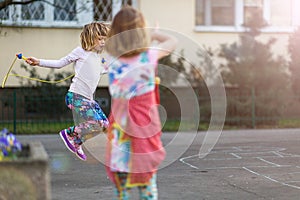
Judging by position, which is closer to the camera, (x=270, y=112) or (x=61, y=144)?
(x=61, y=144)

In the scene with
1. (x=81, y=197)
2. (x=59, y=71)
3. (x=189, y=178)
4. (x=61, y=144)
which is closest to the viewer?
(x=81, y=197)

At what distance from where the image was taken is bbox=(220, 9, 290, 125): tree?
15.8 metres

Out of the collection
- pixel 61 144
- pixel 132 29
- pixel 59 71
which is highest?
pixel 132 29

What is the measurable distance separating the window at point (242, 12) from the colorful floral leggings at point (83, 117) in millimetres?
11849

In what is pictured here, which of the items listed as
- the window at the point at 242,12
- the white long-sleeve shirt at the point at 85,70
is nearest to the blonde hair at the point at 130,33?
the white long-sleeve shirt at the point at 85,70

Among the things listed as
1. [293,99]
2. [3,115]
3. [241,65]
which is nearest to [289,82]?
[293,99]

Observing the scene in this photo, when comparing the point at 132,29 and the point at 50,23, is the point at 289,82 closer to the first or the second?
the point at 50,23

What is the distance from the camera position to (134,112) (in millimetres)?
4676

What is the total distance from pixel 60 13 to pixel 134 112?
1442 centimetres

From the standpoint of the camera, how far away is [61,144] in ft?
42.2

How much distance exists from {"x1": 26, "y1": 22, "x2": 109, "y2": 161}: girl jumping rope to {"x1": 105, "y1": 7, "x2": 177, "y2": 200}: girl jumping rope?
3.15m

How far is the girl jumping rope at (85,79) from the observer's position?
789 centimetres

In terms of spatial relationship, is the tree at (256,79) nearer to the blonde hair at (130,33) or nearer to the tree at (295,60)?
the tree at (295,60)

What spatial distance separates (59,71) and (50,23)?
1.71 meters
